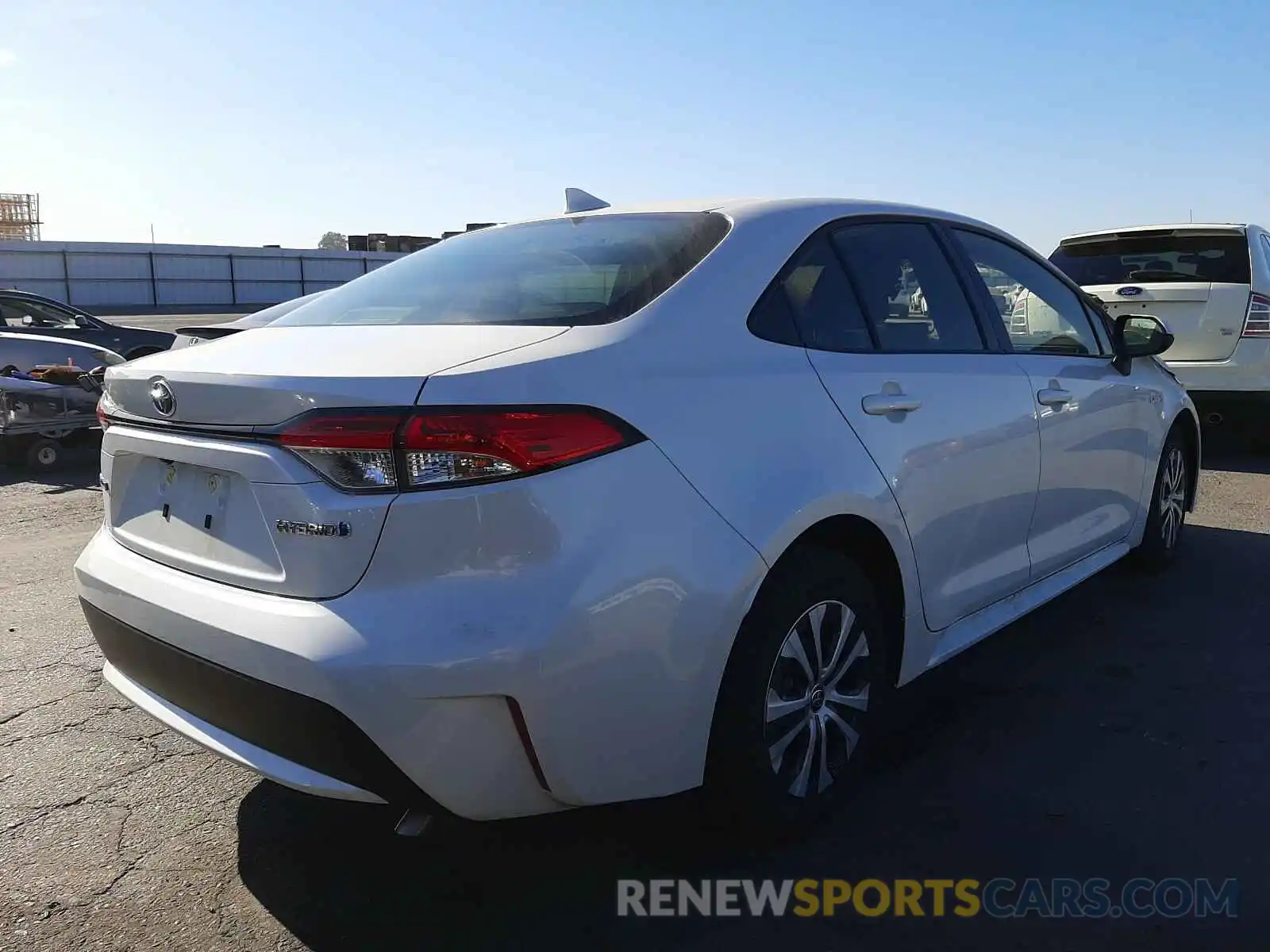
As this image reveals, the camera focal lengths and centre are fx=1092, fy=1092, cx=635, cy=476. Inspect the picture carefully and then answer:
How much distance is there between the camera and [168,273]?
1761 inches

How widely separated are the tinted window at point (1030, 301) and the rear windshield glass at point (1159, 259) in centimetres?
354

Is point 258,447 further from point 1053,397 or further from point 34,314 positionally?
point 34,314

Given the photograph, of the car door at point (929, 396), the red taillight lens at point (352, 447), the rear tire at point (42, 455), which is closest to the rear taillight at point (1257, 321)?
the car door at point (929, 396)

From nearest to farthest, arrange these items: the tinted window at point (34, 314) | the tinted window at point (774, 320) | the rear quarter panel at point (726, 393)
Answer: the rear quarter panel at point (726, 393)
the tinted window at point (774, 320)
the tinted window at point (34, 314)

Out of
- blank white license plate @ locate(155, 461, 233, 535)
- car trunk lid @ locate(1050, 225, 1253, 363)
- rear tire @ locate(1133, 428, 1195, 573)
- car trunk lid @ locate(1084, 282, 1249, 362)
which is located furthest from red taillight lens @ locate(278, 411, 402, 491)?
car trunk lid @ locate(1050, 225, 1253, 363)

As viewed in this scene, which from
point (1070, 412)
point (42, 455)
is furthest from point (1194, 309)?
point (42, 455)

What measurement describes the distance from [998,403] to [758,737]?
152 centimetres

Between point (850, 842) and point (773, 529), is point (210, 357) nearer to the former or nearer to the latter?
point (773, 529)

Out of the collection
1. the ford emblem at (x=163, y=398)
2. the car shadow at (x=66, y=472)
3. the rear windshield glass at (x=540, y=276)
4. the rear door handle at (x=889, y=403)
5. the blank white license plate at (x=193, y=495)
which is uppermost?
the rear windshield glass at (x=540, y=276)

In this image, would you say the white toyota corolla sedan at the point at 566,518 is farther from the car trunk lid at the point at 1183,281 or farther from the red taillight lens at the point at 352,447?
the car trunk lid at the point at 1183,281

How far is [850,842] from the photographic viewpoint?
2.82 metres

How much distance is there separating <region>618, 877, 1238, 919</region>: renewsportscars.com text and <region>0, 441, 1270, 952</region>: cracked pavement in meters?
0.04

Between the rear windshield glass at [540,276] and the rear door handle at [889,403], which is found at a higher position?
Result: the rear windshield glass at [540,276]

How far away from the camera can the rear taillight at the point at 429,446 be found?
7.00ft
